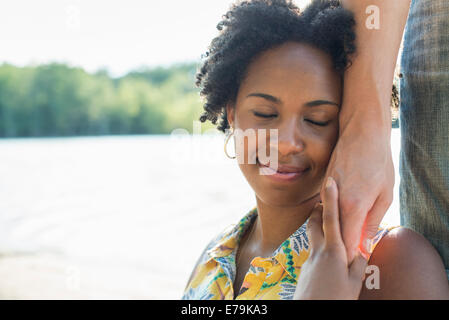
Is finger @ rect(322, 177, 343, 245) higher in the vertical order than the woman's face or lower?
lower

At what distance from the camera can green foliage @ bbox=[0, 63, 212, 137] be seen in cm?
4700

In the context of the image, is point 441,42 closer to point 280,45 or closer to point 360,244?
point 280,45

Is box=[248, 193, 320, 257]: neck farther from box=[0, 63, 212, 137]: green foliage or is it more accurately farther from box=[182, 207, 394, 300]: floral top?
box=[0, 63, 212, 137]: green foliage

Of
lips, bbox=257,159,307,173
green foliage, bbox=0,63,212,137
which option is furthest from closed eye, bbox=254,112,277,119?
green foliage, bbox=0,63,212,137

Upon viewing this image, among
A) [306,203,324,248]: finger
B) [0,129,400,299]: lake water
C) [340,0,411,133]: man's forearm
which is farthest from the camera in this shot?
[0,129,400,299]: lake water

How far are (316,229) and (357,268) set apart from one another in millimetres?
153

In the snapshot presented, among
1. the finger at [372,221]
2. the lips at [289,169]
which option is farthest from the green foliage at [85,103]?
the finger at [372,221]

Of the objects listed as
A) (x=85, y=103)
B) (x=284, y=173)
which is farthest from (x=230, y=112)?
(x=85, y=103)

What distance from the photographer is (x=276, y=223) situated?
5.78ft

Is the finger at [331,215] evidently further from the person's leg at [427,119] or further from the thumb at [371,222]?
the person's leg at [427,119]

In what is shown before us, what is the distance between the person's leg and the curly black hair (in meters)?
0.21

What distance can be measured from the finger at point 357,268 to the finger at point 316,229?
92mm

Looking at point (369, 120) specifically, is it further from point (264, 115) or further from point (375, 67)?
point (264, 115)
